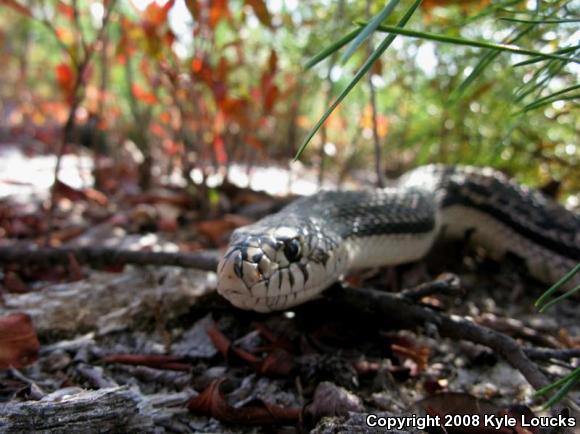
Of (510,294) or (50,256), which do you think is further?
(510,294)

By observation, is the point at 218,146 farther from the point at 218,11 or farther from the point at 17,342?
the point at 17,342

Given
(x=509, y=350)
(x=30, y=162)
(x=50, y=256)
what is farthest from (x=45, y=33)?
(x=509, y=350)

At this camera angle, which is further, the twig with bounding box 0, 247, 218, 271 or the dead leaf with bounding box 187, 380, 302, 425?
the twig with bounding box 0, 247, 218, 271

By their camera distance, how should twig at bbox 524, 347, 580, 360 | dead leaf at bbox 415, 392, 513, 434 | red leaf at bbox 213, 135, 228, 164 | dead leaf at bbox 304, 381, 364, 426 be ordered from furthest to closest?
red leaf at bbox 213, 135, 228, 164 < twig at bbox 524, 347, 580, 360 < dead leaf at bbox 304, 381, 364, 426 < dead leaf at bbox 415, 392, 513, 434

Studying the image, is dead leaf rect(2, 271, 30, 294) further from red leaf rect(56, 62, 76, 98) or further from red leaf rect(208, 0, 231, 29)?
red leaf rect(208, 0, 231, 29)

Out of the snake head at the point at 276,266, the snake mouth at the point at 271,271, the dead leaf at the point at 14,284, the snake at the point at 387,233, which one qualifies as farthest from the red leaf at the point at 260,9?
the dead leaf at the point at 14,284

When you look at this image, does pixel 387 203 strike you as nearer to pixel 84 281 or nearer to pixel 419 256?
pixel 419 256

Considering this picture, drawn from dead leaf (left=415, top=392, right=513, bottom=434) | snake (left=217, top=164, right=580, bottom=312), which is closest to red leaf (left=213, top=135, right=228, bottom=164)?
snake (left=217, top=164, right=580, bottom=312)

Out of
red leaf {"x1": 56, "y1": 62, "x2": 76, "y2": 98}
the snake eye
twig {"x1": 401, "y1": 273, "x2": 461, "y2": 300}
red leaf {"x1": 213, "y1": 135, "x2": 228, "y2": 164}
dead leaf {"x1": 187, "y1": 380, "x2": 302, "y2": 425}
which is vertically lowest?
dead leaf {"x1": 187, "y1": 380, "x2": 302, "y2": 425}
